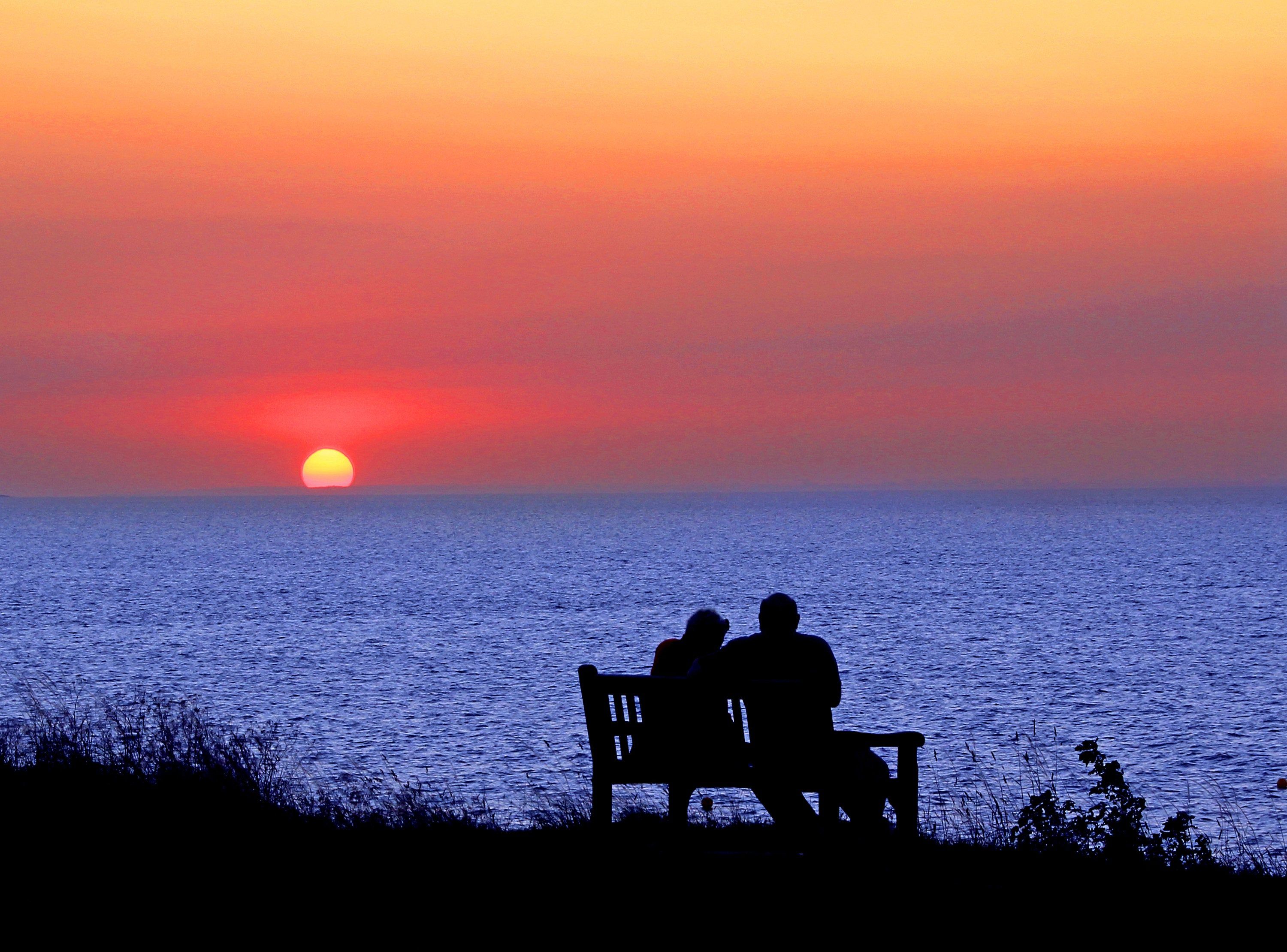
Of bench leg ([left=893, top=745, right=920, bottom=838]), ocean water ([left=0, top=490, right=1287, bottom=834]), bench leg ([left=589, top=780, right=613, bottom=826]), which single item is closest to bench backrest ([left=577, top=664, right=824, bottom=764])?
bench leg ([left=589, top=780, right=613, bottom=826])

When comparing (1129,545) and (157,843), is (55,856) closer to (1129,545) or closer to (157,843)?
(157,843)

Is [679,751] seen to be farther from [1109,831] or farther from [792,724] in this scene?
[1109,831]

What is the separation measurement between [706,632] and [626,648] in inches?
2122

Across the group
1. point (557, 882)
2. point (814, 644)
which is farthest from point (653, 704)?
point (557, 882)

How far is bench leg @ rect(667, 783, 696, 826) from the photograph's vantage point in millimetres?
7684

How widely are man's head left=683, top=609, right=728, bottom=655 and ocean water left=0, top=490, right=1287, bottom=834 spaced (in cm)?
1905

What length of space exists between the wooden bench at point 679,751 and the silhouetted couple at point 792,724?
0.15ft

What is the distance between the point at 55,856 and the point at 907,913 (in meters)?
4.67

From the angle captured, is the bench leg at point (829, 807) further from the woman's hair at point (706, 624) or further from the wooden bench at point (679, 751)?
the woman's hair at point (706, 624)

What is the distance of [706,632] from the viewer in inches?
330

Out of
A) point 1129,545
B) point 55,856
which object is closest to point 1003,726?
point 55,856

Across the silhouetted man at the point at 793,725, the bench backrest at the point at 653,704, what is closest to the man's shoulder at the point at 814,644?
the silhouetted man at the point at 793,725

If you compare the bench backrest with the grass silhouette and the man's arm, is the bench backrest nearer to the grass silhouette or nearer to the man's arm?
the man's arm

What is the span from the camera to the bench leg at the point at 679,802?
303 inches
